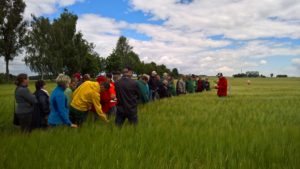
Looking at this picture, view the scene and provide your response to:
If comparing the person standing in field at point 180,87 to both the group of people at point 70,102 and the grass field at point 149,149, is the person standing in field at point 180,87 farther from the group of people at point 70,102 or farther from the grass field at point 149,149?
the grass field at point 149,149

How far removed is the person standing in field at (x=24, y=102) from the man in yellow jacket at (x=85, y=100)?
39.2 inches

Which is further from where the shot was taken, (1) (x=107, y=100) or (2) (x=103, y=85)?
(1) (x=107, y=100)

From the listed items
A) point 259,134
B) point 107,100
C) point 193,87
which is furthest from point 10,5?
point 259,134

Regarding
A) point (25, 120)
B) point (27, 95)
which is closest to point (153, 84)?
point (25, 120)

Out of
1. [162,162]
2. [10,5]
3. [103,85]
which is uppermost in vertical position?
[10,5]

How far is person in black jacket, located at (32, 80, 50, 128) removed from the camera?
1020 centimetres

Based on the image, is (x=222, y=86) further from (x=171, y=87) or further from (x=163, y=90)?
(x=171, y=87)

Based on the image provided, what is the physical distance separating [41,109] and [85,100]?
143cm

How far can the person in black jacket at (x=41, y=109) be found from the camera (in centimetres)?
1020

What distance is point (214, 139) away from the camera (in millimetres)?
7609

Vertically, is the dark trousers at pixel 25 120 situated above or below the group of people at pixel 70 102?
below

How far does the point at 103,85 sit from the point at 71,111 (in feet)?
3.42

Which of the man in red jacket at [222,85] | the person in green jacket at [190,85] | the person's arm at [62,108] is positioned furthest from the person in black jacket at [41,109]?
the person in green jacket at [190,85]

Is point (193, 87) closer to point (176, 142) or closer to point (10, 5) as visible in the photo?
point (176, 142)
